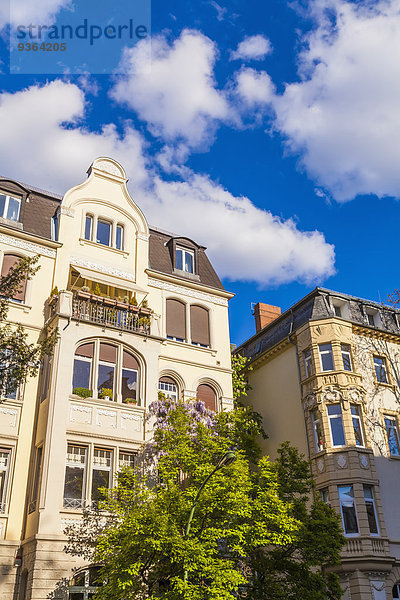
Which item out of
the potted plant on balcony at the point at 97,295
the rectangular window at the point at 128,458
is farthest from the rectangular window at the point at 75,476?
the potted plant on balcony at the point at 97,295

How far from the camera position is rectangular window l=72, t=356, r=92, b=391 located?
23.5 meters

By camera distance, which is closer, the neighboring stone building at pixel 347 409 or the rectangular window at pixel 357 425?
the neighboring stone building at pixel 347 409

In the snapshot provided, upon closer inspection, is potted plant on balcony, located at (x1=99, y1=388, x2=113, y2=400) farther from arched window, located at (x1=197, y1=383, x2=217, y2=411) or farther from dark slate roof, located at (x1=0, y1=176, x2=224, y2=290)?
dark slate roof, located at (x1=0, y1=176, x2=224, y2=290)

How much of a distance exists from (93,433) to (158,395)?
366cm

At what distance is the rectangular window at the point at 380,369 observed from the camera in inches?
1264

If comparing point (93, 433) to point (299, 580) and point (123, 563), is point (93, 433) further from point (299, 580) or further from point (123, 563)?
point (299, 580)

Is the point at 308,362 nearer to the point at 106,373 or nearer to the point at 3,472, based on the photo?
the point at 106,373

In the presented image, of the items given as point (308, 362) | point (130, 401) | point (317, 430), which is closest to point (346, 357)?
point (308, 362)

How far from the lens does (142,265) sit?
94.5 ft

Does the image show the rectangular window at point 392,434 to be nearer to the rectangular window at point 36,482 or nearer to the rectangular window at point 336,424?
the rectangular window at point 336,424

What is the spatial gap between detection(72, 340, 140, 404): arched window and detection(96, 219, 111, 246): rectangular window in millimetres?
5876

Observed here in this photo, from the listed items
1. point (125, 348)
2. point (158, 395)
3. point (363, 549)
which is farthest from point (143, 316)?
point (363, 549)

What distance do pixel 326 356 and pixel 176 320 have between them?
797 cm

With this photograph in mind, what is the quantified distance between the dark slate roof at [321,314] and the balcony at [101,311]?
10038mm
